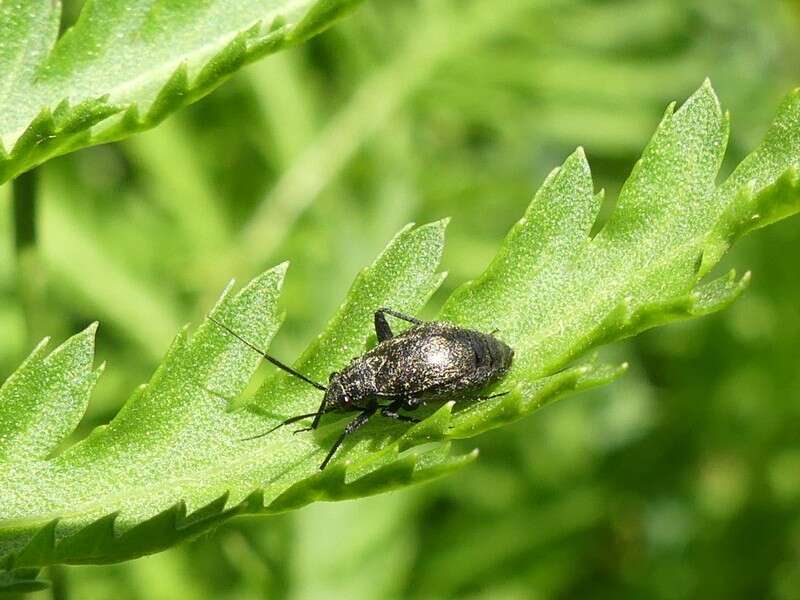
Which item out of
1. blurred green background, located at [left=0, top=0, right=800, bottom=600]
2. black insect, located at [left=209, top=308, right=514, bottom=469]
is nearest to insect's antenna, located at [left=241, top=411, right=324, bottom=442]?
black insect, located at [left=209, top=308, right=514, bottom=469]

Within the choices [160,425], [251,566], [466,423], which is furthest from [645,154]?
[251,566]

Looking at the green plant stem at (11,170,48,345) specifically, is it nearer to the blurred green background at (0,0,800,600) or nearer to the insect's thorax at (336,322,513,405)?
the insect's thorax at (336,322,513,405)

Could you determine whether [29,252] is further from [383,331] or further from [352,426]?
[383,331]

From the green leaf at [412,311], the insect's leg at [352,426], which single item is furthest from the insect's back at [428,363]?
the green leaf at [412,311]

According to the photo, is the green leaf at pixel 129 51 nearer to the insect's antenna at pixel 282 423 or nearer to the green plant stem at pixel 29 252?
the green plant stem at pixel 29 252

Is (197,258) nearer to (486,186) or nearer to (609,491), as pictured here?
(486,186)
